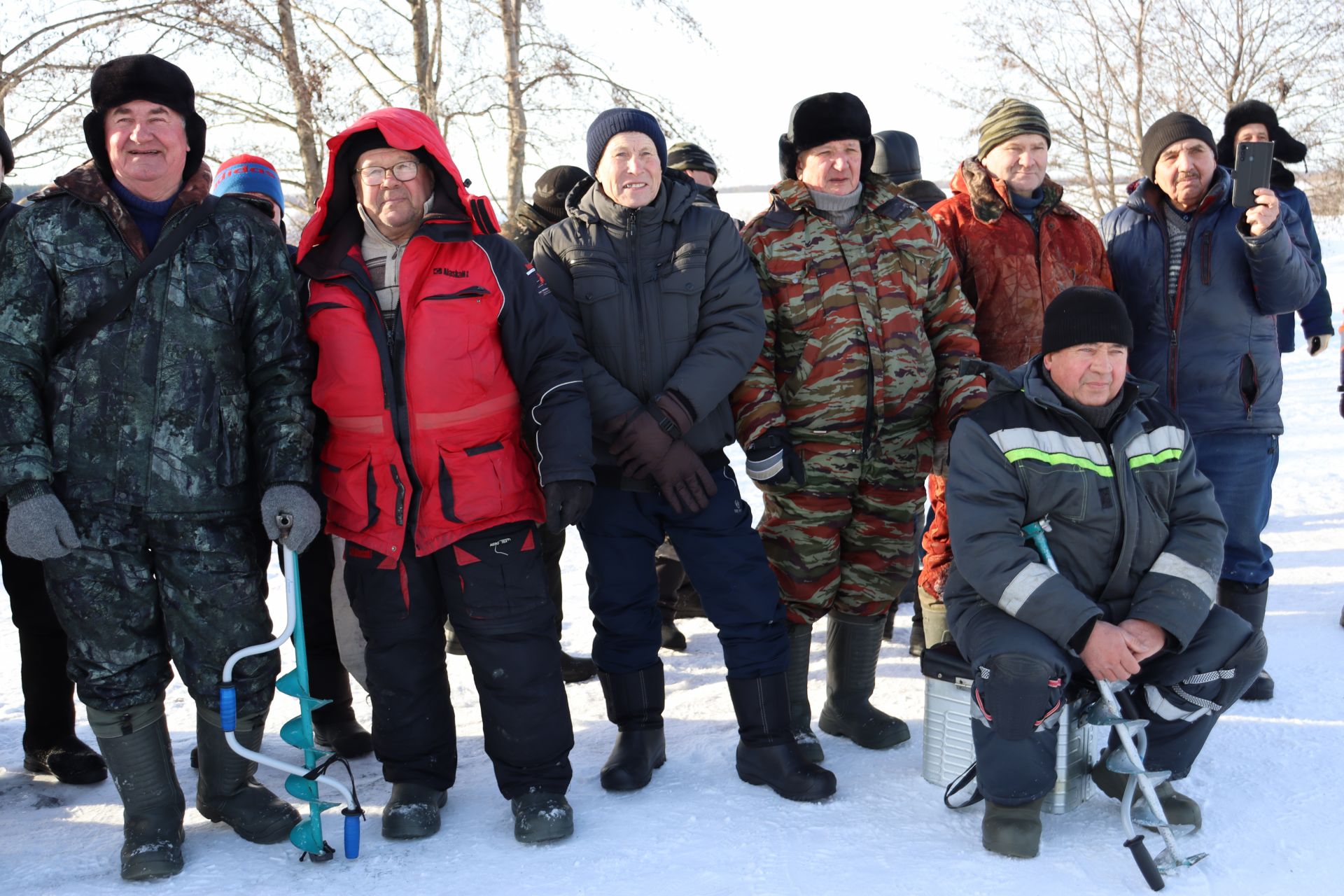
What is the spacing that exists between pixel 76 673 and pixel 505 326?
4.95ft

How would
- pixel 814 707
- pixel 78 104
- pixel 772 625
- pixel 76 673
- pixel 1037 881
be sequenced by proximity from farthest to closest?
pixel 78 104 → pixel 814 707 → pixel 772 625 → pixel 76 673 → pixel 1037 881

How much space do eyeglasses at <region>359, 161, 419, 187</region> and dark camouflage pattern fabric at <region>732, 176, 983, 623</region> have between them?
113cm

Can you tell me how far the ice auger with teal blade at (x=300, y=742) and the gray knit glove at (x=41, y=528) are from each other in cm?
51

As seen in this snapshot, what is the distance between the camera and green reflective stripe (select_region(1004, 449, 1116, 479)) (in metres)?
3.09

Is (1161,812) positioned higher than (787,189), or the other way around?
(787,189)

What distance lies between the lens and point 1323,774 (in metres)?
3.37

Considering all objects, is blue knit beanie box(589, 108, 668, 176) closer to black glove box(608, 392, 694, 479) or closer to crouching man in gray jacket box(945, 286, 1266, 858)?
black glove box(608, 392, 694, 479)

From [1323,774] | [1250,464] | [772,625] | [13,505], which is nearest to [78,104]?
[13,505]

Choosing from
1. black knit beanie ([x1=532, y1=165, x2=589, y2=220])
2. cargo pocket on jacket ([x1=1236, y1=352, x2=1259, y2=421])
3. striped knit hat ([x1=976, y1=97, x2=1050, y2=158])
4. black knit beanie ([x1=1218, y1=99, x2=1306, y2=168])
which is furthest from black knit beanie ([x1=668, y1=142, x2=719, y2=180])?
cargo pocket on jacket ([x1=1236, y1=352, x2=1259, y2=421])

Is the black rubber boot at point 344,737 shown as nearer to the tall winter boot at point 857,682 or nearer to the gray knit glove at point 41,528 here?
the gray knit glove at point 41,528

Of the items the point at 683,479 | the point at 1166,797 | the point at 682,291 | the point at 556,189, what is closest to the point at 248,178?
the point at 556,189

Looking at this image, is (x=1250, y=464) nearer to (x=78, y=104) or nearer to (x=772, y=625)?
(x=772, y=625)

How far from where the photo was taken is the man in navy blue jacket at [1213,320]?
4.05 m

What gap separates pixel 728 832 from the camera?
124 inches
